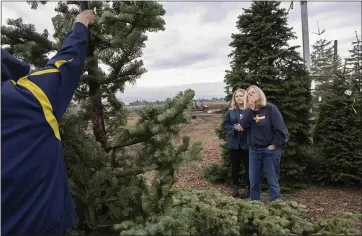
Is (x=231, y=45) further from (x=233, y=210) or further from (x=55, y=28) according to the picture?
(x=55, y=28)

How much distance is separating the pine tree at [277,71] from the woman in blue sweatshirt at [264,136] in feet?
4.74

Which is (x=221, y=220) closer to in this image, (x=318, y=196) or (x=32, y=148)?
(x=32, y=148)

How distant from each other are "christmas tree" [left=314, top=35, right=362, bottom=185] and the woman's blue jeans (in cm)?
203

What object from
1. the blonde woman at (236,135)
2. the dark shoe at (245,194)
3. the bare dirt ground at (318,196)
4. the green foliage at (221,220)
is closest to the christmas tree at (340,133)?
the bare dirt ground at (318,196)

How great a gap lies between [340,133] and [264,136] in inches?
98.5

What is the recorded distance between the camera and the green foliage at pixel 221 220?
9.00ft

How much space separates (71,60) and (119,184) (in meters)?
1.22

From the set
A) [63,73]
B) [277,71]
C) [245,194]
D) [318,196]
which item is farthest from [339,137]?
[63,73]

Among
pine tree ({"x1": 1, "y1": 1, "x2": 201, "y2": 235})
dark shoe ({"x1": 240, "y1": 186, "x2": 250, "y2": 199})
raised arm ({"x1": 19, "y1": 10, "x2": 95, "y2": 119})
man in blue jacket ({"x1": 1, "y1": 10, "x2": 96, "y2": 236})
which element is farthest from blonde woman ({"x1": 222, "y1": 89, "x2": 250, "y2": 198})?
man in blue jacket ({"x1": 1, "y1": 10, "x2": 96, "y2": 236})

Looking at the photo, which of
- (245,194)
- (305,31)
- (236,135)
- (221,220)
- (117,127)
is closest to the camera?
(117,127)

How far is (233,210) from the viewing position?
141 inches

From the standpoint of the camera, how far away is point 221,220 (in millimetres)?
3238

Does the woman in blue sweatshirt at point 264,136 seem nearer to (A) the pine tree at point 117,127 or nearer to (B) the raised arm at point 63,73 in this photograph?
(A) the pine tree at point 117,127

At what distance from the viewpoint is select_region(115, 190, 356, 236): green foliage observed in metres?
2.74
